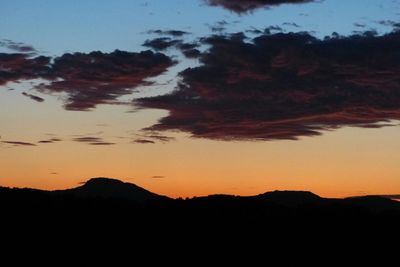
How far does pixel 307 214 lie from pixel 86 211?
4145 cm

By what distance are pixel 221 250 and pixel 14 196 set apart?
113 ft

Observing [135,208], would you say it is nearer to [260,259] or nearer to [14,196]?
[14,196]

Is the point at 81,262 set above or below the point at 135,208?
below

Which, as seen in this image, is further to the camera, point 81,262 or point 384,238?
point 384,238

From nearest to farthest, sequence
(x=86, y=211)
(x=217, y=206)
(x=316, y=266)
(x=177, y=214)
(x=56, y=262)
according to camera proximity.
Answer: (x=56, y=262), (x=316, y=266), (x=86, y=211), (x=177, y=214), (x=217, y=206)

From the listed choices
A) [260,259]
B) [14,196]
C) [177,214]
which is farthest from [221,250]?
[14,196]

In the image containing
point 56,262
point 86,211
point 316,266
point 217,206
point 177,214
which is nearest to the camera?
point 56,262

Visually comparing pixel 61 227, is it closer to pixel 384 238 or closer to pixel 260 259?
pixel 260 259

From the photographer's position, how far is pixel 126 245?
81062 mm

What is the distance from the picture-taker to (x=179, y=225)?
95.2 m

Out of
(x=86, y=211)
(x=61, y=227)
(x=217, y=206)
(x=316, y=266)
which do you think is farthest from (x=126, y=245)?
(x=217, y=206)

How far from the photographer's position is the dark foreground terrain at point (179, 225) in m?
81.8

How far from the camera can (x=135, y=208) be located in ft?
338

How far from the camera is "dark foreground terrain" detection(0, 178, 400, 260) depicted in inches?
3219
